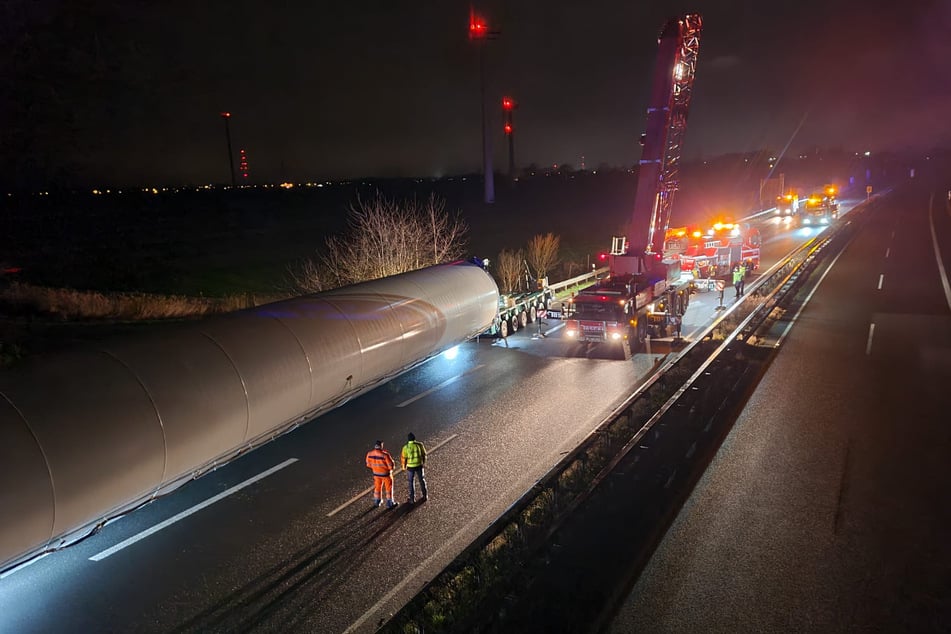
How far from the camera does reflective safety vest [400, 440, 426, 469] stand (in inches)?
417

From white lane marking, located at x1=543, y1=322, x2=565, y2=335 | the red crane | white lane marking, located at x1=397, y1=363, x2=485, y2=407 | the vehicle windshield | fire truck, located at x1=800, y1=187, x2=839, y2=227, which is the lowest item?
white lane marking, located at x1=397, y1=363, x2=485, y2=407

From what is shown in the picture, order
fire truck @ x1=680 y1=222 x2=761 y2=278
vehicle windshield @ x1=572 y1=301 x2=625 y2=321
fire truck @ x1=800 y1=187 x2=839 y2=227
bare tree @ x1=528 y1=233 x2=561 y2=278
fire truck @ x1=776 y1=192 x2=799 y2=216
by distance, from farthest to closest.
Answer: fire truck @ x1=776 y1=192 x2=799 y2=216, fire truck @ x1=800 y1=187 x2=839 y2=227, bare tree @ x1=528 y1=233 x2=561 y2=278, fire truck @ x1=680 y1=222 x2=761 y2=278, vehicle windshield @ x1=572 y1=301 x2=625 y2=321

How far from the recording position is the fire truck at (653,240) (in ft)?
66.5

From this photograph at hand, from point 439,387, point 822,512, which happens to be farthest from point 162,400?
point 822,512

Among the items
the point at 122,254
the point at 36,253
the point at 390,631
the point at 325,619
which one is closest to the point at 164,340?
the point at 325,619

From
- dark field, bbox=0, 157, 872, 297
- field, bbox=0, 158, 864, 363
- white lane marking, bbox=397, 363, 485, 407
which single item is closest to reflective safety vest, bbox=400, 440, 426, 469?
white lane marking, bbox=397, 363, 485, 407

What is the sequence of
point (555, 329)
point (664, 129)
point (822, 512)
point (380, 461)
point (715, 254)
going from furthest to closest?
point (715, 254) < point (555, 329) < point (664, 129) < point (380, 461) < point (822, 512)

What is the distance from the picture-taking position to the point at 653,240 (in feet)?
77.9

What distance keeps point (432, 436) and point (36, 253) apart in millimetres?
42122

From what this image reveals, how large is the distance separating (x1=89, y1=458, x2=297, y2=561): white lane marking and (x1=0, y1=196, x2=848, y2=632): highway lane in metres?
0.06

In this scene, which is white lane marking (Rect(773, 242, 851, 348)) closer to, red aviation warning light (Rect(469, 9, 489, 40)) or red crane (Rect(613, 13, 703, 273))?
red crane (Rect(613, 13, 703, 273))

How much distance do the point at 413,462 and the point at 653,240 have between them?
1610cm

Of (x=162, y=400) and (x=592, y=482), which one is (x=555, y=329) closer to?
(x=592, y=482)

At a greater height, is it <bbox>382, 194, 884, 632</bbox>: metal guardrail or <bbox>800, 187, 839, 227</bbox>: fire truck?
<bbox>800, 187, 839, 227</bbox>: fire truck
